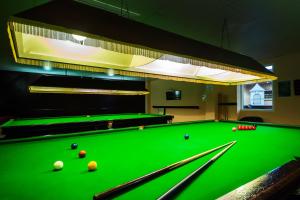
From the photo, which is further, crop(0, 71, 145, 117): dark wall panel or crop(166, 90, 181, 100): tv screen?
crop(166, 90, 181, 100): tv screen

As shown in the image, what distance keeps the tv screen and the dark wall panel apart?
1.66 metres

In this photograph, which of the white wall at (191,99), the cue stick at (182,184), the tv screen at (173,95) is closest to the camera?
the cue stick at (182,184)

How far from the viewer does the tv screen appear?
794cm

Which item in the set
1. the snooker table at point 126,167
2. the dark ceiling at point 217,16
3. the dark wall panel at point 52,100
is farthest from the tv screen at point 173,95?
the snooker table at point 126,167

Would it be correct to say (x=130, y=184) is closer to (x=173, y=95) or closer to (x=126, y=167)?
(x=126, y=167)

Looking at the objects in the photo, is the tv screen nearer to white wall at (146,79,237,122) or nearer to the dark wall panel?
white wall at (146,79,237,122)

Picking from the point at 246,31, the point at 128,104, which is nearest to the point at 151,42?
the point at 246,31

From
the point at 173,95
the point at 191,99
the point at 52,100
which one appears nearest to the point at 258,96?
the point at 191,99

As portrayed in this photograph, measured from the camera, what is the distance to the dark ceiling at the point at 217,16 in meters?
2.38

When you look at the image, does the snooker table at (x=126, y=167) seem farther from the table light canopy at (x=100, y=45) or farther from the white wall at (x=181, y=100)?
the white wall at (x=181, y=100)

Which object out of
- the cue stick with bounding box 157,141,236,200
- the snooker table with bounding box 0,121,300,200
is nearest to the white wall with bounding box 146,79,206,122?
the snooker table with bounding box 0,121,300,200

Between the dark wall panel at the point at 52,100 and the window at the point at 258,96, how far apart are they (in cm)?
359

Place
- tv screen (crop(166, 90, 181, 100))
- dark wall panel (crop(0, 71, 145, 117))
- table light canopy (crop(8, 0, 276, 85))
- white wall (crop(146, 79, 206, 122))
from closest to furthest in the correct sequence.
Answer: table light canopy (crop(8, 0, 276, 85)), dark wall panel (crop(0, 71, 145, 117)), white wall (crop(146, 79, 206, 122)), tv screen (crop(166, 90, 181, 100))

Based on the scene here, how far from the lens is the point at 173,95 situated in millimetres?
Result: 8141
